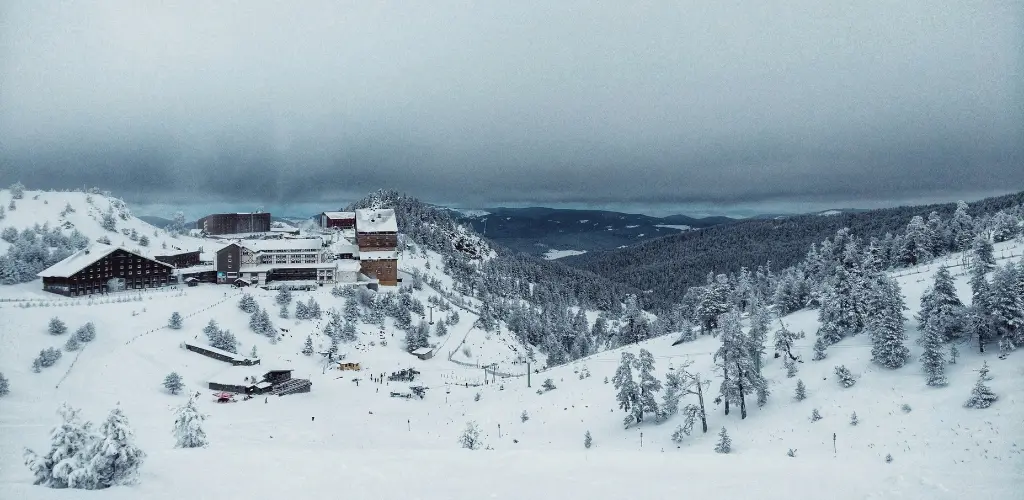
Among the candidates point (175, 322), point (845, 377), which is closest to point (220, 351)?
point (175, 322)

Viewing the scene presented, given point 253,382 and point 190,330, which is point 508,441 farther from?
point 190,330

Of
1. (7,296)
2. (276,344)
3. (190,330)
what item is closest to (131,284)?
(7,296)

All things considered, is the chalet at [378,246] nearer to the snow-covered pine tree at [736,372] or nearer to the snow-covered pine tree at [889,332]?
the snow-covered pine tree at [736,372]

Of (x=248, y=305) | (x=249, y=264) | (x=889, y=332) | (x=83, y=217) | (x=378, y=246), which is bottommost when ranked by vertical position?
(x=248, y=305)

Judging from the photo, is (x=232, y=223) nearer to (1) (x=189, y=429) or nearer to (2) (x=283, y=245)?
(2) (x=283, y=245)

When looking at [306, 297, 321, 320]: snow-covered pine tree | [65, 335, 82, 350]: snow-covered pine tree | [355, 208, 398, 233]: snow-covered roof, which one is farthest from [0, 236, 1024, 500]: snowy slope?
[355, 208, 398, 233]: snow-covered roof

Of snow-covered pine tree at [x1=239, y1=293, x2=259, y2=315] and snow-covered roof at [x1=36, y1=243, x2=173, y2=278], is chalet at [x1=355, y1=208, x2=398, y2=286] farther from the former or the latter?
snow-covered roof at [x1=36, y1=243, x2=173, y2=278]

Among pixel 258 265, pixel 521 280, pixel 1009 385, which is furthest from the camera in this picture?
pixel 521 280
